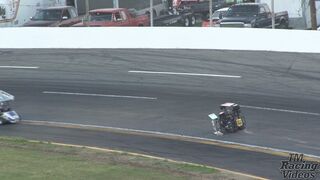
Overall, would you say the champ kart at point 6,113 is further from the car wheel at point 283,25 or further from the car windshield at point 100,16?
the car wheel at point 283,25

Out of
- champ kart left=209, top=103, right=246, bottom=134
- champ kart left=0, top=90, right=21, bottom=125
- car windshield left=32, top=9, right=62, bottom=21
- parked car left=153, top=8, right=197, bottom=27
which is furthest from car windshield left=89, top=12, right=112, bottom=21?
champ kart left=209, top=103, right=246, bottom=134

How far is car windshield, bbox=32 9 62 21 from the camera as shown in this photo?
33000mm

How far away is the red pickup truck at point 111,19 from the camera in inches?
1205

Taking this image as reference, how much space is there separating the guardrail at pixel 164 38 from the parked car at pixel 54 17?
13.0 ft

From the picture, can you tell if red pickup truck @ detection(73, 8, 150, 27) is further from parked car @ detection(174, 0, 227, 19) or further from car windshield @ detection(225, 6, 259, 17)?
parked car @ detection(174, 0, 227, 19)

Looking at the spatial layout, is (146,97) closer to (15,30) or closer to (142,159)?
(142,159)

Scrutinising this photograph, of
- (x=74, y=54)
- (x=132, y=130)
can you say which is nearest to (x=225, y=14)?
(x=74, y=54)

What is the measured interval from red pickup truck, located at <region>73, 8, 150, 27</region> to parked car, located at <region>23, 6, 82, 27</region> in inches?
46.4

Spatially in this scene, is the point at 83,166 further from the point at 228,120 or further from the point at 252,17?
the point at 252,17

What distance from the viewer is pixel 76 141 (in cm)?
1241

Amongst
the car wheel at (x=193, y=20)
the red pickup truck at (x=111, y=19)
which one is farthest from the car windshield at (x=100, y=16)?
the car wheel at (x=193, y=20)

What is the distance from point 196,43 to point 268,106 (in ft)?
35.0

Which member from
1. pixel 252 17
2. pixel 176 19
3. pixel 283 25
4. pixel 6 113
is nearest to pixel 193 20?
pixel 176 19

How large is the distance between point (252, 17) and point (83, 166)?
20944 mm
